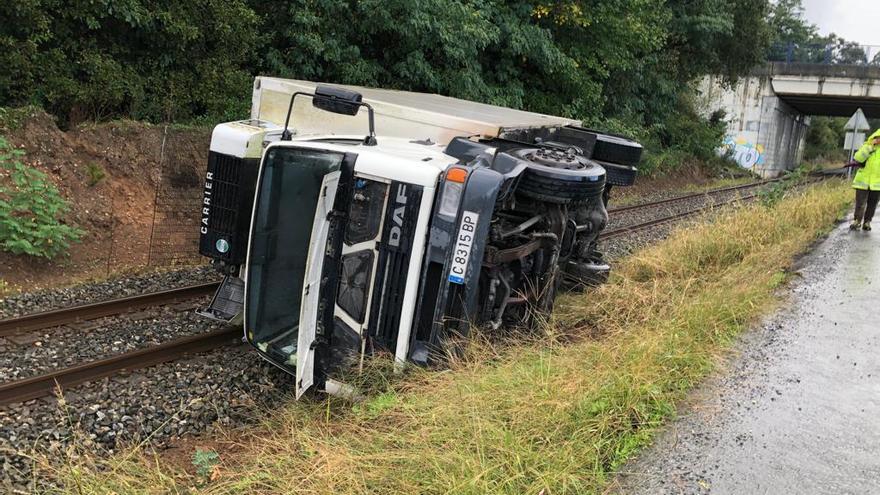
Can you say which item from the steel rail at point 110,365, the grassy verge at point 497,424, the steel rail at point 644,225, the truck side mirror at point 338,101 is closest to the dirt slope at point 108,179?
the steel rail at point 110,365

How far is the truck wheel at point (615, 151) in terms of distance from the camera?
857 cm

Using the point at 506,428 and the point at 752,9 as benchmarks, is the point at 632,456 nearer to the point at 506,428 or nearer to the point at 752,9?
the point at 506,428

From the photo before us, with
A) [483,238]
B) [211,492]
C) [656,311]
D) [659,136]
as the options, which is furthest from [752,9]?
[211,492]

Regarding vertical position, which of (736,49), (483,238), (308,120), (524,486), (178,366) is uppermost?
(736,49)

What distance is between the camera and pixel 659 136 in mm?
28469

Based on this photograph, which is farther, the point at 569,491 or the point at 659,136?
the point at 659,136

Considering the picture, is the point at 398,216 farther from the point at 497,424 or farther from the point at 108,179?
the point at 108,179

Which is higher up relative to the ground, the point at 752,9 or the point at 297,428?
the point at 752,9

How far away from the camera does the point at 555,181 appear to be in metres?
5.70

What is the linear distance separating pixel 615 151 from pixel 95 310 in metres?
6.10

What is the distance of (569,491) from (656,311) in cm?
349

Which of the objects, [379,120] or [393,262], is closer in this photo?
[393,262]

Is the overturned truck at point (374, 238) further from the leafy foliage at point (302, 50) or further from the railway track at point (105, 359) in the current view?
the leafy foliage at point (302, 50)

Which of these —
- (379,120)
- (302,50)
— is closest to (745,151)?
(302,50)
